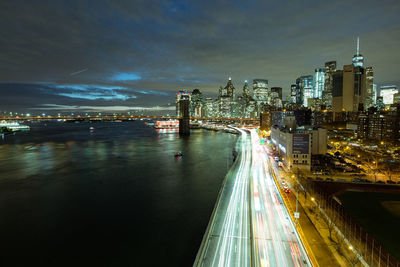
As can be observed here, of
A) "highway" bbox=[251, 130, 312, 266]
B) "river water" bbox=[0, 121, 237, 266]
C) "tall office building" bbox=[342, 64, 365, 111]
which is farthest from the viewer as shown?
"tall office building" bbox=[342, 64, 365, 111]

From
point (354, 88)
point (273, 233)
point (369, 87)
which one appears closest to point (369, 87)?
point (369, 87)

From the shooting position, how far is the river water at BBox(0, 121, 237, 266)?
11266 millimetres

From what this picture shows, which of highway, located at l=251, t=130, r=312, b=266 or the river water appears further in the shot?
the river water

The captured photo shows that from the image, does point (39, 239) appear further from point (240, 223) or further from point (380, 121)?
point (380, 121)

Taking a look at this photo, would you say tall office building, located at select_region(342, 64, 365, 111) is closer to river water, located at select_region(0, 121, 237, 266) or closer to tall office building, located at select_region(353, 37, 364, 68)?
tall office building, located at select_region(353, 37, 364, 68)

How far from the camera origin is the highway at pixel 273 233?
830cm

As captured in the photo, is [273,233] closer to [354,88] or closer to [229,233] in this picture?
[229,233]

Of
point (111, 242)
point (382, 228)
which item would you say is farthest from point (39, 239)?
point (382, 228)

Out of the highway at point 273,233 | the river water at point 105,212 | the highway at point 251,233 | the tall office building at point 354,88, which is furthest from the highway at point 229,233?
the tall office building at point 354,88

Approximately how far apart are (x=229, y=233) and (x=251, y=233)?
3.15 feet

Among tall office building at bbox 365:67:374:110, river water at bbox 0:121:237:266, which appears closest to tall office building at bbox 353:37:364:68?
tall office building at bbox 365:67:374:110

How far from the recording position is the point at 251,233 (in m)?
9.90

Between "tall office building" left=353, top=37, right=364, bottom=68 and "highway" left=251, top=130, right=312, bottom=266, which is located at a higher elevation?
"tall office building" left=353, top=37, right=364, bottom=68

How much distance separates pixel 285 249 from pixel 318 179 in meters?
12.3
